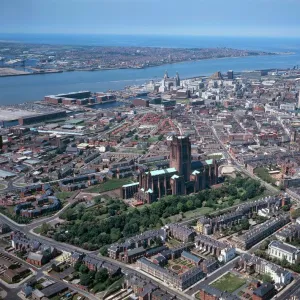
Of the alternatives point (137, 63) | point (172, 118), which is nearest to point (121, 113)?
point (172, 118)

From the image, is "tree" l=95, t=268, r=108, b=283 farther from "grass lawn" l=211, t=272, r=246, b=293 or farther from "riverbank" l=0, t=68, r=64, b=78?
"riverbank" l=0, t=68, r=64, b=78

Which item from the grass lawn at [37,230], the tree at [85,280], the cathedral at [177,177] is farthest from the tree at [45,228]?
the cathedral at [177,177]

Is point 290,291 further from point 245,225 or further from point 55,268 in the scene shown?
point 55,268

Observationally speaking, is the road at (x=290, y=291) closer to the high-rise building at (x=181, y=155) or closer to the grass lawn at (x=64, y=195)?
the high-rise building at (x=181, y=155)

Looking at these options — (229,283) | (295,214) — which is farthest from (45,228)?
(295,214)

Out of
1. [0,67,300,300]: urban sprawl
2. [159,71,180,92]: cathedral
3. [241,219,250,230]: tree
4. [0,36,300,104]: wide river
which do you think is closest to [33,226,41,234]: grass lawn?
[0,67,300,300]: urban sprawl
